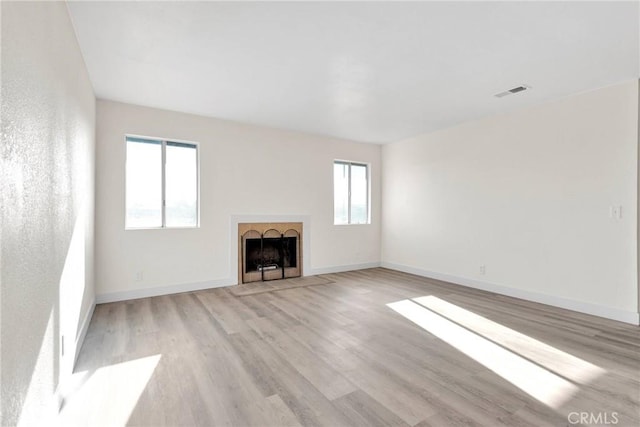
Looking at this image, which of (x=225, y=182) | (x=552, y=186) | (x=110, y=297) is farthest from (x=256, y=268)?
(x=552, y=186)

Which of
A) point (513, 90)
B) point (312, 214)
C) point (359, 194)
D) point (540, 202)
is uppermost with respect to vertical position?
point (513, 90)

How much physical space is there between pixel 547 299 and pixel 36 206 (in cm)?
503

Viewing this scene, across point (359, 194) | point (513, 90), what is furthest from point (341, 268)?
point (513, 90)

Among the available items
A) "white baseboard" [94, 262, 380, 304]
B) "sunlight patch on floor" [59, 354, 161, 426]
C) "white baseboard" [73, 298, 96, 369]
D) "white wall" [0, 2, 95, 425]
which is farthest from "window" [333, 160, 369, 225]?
"white wall" [0, 2, 95, 425]

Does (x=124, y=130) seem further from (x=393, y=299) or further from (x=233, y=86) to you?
(x=393, y=299)

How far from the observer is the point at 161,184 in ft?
14.4

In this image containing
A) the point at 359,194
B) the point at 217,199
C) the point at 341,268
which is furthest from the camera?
the point at 359,194

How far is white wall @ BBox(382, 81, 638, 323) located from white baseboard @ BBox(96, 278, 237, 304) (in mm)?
3527

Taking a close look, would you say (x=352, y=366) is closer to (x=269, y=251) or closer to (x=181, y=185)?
(x=269, y=251)

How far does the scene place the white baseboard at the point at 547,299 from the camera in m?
3.32

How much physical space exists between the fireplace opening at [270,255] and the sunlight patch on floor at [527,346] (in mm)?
2547

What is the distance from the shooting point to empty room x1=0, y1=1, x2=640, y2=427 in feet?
5.68

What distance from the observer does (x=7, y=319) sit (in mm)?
1031

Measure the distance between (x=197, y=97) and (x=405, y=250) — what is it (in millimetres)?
4469
